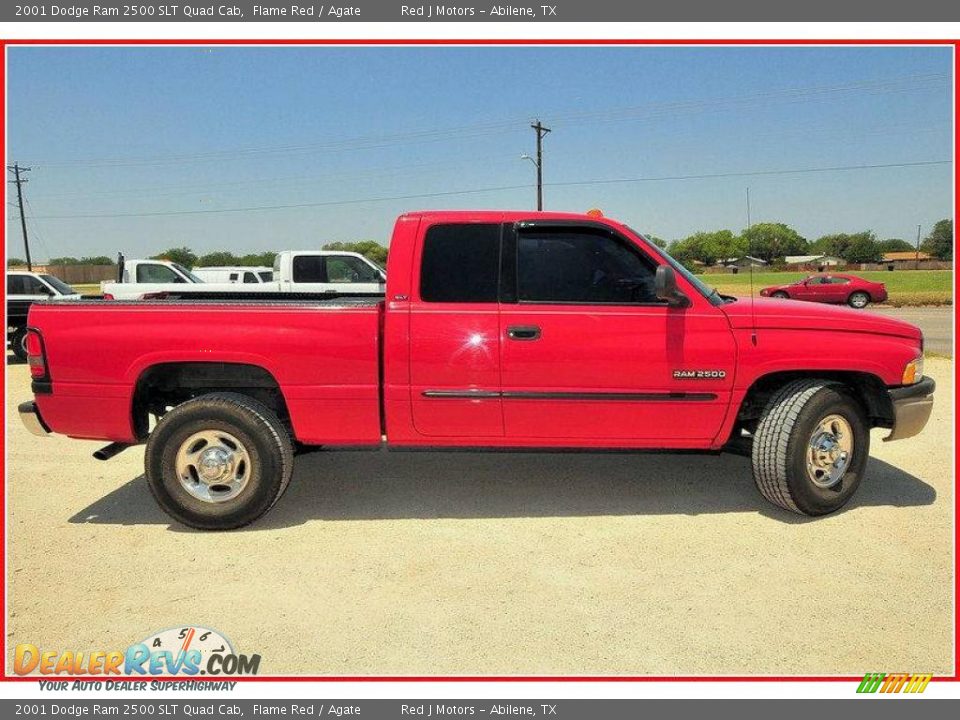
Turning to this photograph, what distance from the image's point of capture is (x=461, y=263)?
3.97m

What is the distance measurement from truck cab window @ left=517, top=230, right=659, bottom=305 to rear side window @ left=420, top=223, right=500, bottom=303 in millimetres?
185

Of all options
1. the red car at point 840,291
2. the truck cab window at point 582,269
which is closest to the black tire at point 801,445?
the truck cab window at point 582,269

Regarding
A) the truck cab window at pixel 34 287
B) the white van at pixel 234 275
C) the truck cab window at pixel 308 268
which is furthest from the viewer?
the white van at pixel 234 275

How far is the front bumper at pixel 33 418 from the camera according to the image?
401cm

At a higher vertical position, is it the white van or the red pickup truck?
the white van

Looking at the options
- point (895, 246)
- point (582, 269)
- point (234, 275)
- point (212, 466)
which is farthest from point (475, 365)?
point (895, 246)

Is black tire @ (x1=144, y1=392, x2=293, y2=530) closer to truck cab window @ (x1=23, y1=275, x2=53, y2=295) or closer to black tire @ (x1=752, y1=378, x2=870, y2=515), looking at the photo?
black tire @ (x1=752, y1=378, x2=870, y2=515)

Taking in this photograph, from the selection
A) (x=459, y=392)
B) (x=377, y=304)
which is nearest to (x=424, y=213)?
(x=377, y=304)

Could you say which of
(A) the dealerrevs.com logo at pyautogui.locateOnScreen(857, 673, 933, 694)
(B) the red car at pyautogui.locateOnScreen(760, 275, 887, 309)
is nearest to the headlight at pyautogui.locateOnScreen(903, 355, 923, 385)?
(A) the dealerrevs.com logo at pyautogui.locateOnScreen(857, 673, 933, 694)

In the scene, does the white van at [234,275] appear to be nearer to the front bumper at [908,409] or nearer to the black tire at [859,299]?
the front bumper at [908,409]

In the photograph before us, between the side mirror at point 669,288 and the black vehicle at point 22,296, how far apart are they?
523 inches

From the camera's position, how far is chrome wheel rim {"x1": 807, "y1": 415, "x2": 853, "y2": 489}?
4.04m

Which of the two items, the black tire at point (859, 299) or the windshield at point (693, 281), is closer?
the windshield at point (693, 281)

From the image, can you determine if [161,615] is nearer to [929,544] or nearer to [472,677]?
[472,677]
